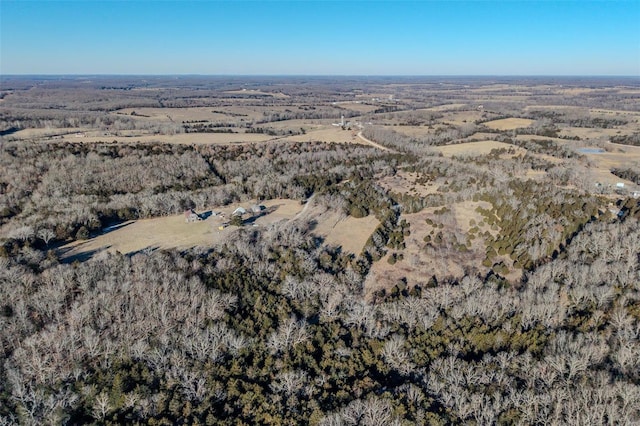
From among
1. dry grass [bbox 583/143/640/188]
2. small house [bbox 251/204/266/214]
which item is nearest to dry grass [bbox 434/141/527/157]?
dry grass [bbox 583/143/640/188]

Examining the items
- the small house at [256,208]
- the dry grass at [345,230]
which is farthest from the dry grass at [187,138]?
the dry grass at [345,230]

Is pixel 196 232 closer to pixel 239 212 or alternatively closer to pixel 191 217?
pixel 191 217

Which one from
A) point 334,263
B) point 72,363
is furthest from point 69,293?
point 334,263

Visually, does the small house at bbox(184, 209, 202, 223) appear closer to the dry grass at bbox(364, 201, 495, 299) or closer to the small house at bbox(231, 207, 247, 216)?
the small house at bbox(231, 207, 247, 216)

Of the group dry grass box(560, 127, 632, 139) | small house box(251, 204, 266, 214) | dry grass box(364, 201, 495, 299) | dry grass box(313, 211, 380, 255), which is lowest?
dry grass box(364, 201, 495, 299)

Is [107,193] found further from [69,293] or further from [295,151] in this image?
[295,151]


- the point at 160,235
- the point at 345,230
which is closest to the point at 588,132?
the point at 345,230
